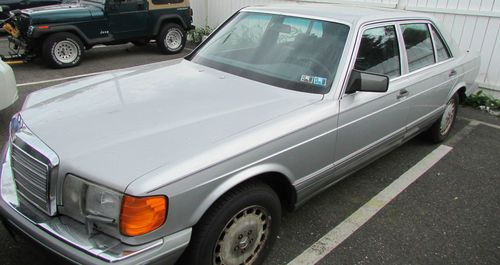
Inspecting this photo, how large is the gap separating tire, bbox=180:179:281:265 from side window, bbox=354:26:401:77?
1.34 m

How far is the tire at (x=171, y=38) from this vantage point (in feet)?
30.2

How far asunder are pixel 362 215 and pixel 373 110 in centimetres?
89

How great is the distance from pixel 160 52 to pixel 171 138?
7.98m

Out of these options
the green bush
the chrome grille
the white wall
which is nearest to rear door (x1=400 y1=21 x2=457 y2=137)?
the white wall

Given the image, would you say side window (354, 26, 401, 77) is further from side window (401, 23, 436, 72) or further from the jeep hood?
the jeep hood

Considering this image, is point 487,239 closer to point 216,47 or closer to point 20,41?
point 216,47

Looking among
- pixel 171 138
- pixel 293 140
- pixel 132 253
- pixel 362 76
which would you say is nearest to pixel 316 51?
pixel 362 76

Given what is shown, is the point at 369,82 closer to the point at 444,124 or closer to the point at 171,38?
the point at 444,124

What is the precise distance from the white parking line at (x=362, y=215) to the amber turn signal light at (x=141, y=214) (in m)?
1.20

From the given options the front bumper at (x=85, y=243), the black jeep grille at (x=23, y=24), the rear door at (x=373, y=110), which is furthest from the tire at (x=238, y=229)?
the black jeep grille at (x=23, y=24)

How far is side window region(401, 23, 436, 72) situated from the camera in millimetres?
3564

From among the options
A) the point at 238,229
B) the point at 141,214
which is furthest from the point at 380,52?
the point at 141,214

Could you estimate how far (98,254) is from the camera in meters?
1.75

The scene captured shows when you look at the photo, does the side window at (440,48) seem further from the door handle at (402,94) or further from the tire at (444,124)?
the door handle at (402,94)
